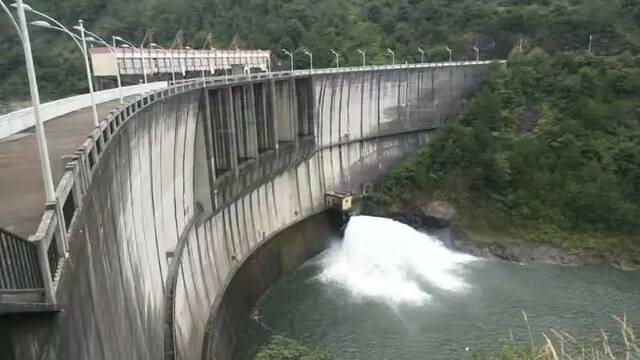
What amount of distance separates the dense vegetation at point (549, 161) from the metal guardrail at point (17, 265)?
1352 inches

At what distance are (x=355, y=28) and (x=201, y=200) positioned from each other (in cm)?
5289

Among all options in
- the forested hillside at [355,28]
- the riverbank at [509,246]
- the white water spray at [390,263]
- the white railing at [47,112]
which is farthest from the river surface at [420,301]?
the forested hillside at [355,28]

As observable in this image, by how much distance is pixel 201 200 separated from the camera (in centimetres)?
2480

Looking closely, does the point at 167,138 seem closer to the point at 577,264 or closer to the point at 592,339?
the point at 592,339

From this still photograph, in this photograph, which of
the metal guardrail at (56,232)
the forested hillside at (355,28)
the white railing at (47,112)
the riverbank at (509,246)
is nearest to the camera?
the metal guardrail at (56,232)

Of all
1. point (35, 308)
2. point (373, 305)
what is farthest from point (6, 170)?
point (373, 305)

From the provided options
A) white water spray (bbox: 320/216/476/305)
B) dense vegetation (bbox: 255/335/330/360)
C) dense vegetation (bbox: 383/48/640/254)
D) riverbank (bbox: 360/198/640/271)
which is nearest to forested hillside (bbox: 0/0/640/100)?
dense vegetation (bbox: 383/48/640/254)

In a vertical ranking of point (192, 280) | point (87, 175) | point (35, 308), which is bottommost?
point (192, 280)

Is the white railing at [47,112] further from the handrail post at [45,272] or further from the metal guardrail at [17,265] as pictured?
the handrail post at [45,272]

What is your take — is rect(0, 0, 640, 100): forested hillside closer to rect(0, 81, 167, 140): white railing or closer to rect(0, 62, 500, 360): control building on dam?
rect(0, 62, 500, 360): control building on dam

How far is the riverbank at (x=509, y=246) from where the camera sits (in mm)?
34844

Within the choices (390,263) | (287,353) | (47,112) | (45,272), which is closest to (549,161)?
(390,263)

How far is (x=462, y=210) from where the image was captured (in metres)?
39.3

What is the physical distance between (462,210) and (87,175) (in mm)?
32568
